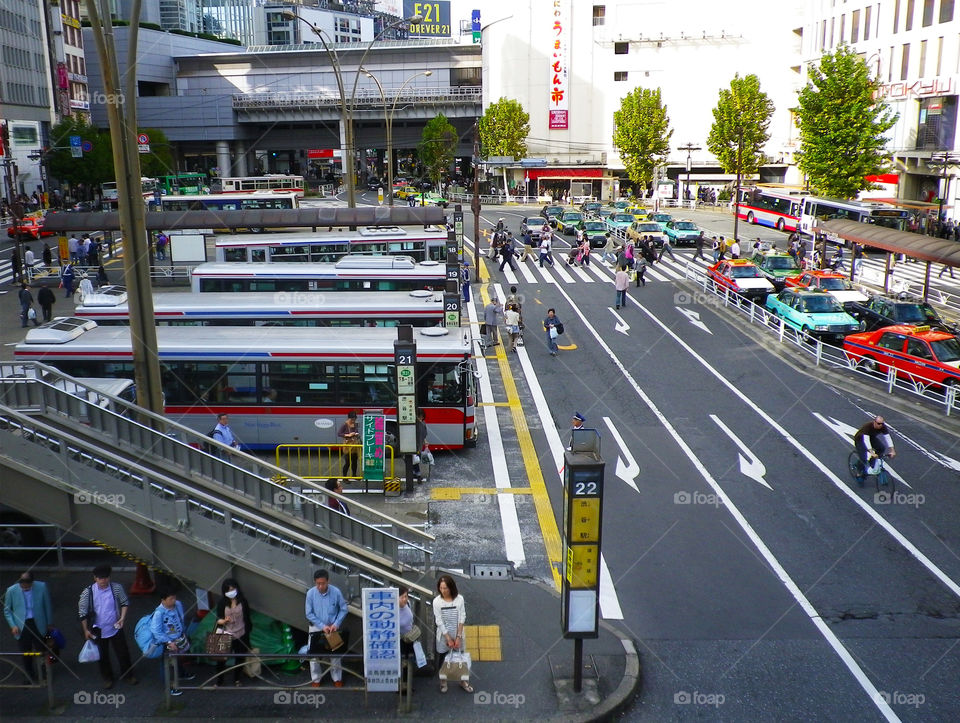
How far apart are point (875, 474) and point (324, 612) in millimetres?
10734

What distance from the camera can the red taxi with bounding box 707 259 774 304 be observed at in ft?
109

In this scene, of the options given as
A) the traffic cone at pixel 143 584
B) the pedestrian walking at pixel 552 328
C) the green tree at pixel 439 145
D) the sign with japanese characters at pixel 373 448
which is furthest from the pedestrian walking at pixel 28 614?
the green tree at pixel 439 145

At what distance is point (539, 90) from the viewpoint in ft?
281

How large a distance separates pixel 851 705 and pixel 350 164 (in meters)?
29.4

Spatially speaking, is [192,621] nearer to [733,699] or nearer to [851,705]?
[733,699]

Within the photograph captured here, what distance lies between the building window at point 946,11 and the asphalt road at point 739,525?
32.6 metres

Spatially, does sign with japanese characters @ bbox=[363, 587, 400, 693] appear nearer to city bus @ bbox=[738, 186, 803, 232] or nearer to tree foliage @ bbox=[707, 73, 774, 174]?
city bus @ bbox=[738, 186, 803, 232]

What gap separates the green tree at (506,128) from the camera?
3238 inches

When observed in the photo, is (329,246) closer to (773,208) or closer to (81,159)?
(773,208)

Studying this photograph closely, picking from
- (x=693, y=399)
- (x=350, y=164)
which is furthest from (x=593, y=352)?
(x=350, y=164)

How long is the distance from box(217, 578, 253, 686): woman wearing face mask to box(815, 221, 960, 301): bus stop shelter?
23.4 m

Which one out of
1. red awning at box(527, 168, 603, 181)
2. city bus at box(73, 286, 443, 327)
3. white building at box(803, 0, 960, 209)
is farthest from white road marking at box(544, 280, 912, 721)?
red awning at box(527, 168, 603, 181)

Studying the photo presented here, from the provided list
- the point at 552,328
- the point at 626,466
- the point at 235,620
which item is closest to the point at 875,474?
the point at 626,466

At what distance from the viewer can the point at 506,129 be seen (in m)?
82.2
